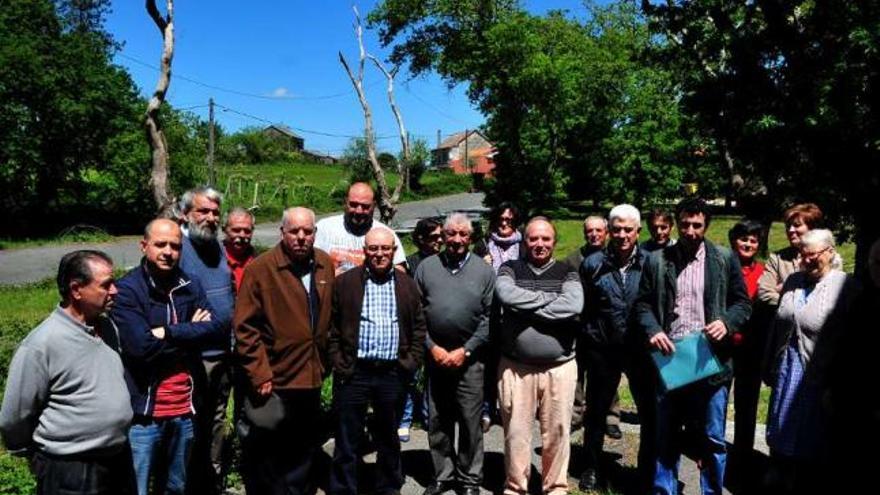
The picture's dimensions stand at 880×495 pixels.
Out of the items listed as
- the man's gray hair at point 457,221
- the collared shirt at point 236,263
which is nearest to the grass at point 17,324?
the collared shirt at point 236,263

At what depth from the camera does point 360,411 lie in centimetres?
454

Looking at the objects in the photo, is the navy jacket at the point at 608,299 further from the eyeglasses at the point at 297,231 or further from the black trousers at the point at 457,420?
the eyeglasses at the point at 297,231

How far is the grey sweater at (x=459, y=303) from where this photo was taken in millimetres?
4691

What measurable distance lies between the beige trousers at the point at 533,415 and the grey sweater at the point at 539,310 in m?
0.11

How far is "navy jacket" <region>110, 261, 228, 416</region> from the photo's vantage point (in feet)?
12.0

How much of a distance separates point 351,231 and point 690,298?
2567 mm

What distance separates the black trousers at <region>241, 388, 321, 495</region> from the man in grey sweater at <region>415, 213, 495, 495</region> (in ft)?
2.84

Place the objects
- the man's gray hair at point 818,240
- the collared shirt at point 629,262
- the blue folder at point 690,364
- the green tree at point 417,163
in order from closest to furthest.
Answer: the man's gray hair at point 818,240
the blue folder at point 690,364
the collared shirt at point 629,262
the green tree at point 417,163

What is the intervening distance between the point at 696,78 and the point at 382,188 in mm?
15507

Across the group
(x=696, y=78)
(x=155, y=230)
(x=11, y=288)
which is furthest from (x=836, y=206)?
(x=11, y=288)

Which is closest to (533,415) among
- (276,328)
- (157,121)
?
(276,328)

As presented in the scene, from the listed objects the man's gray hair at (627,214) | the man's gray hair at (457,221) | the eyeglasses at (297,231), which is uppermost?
the man's gray hair at (627,214)

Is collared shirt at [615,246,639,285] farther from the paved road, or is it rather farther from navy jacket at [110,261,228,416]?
the paved road

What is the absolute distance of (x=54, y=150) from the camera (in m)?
30.4
